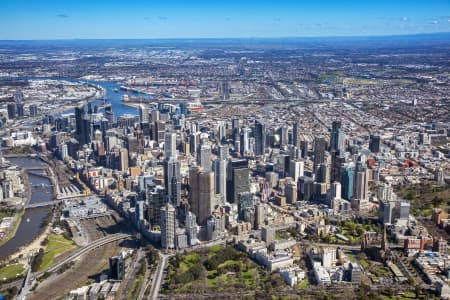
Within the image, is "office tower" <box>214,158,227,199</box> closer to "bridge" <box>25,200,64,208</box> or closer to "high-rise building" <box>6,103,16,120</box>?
"bridge" <box>25,200,64,208</box>

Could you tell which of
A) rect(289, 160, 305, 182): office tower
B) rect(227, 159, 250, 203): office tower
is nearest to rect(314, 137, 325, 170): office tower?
rect(289, 160, 305, 182): office tower

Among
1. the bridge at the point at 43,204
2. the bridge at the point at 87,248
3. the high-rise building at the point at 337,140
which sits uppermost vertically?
the high-rise building at the point at 337,140

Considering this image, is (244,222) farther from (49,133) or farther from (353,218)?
(49,133)

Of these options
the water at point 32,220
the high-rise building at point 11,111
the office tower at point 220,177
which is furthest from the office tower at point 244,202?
the high-rise building at point 11,111

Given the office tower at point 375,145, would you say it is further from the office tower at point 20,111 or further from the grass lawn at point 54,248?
the office tower at point 20,111

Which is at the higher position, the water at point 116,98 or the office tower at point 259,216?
the water at point 116,98
